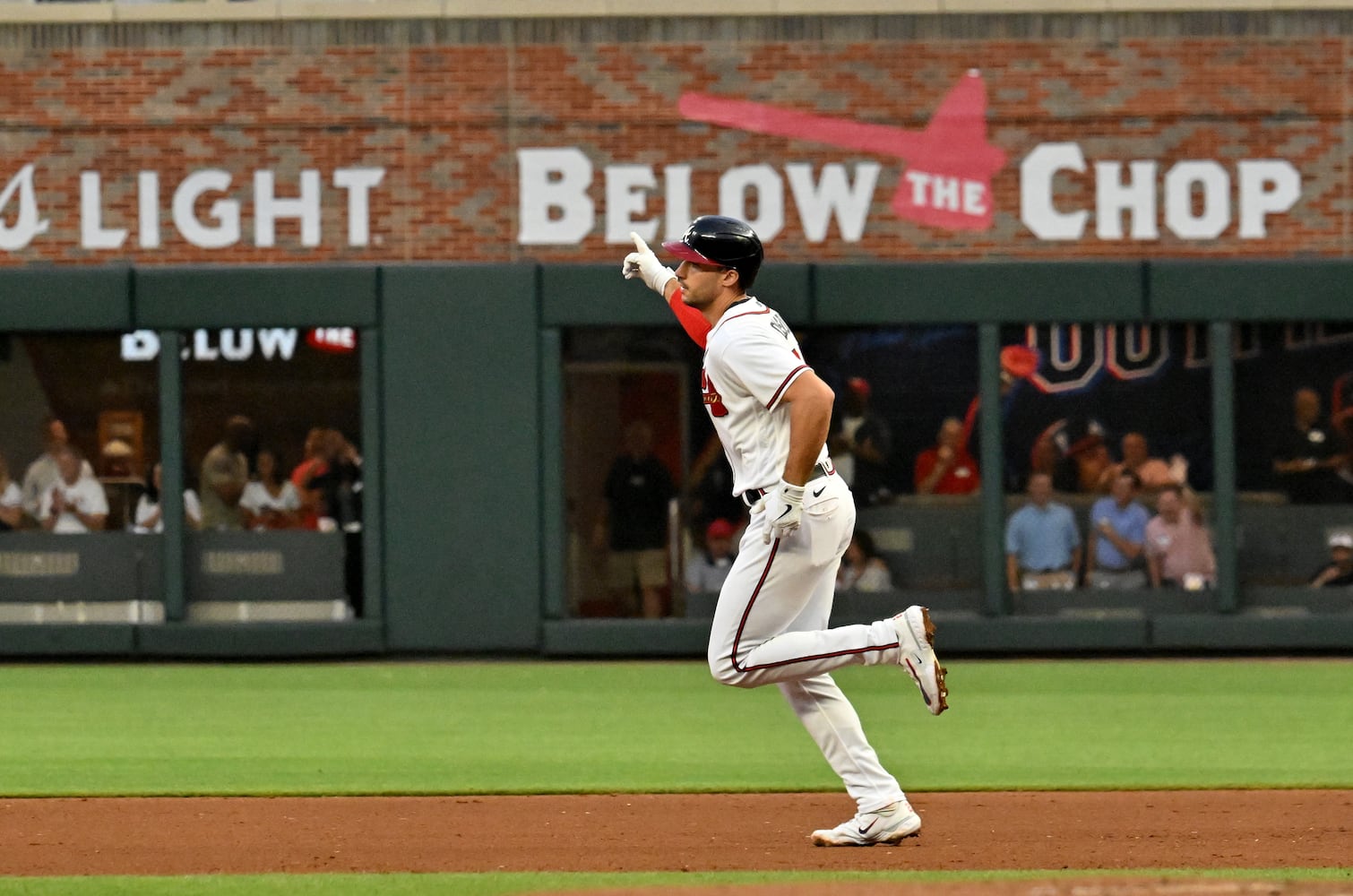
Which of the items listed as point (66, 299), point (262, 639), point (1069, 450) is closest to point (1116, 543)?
point (1069, 450)

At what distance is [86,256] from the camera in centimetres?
1509

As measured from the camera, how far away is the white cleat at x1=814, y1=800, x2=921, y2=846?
261 inches

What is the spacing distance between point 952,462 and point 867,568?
103cm

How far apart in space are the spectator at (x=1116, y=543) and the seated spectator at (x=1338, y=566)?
135 centimetres

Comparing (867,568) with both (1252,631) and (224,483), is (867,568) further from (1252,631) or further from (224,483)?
(224,483)

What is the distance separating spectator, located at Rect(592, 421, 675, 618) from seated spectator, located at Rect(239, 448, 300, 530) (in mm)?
2314

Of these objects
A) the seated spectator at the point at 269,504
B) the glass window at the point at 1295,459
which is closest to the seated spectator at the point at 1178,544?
the glass window at the point at 1295,459

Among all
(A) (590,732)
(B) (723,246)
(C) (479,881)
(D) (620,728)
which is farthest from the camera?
(D) (620,728)

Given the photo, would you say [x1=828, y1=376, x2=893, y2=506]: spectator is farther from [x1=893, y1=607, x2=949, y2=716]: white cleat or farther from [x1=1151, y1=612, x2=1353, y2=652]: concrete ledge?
[x1=893, y1=607, x2=949, y2=716]: white cleat

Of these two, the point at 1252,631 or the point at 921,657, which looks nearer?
the point at 921,657

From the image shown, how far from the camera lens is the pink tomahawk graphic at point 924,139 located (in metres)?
15.0

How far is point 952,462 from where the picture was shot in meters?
15.0

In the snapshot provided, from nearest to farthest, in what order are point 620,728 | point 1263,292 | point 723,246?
1. point 723,246
2. point 620,728
3. point 1263,292

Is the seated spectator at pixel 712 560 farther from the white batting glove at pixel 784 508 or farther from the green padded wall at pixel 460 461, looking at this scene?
the white batting glove at pixel 784 508
